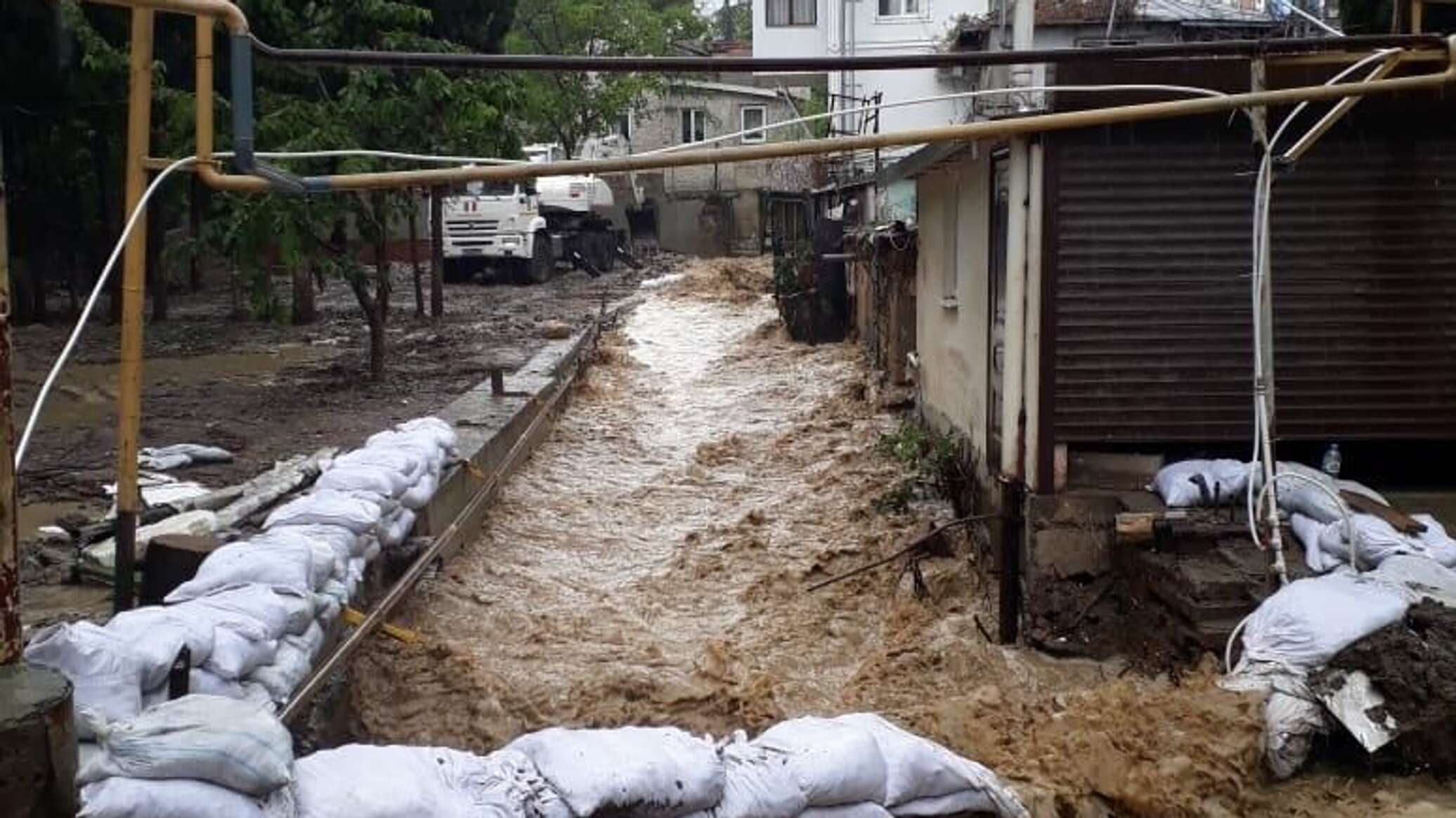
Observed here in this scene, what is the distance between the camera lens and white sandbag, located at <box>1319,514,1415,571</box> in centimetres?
634

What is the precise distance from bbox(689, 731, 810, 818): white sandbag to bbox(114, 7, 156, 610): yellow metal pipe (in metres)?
2.55

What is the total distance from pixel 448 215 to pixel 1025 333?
2545cm

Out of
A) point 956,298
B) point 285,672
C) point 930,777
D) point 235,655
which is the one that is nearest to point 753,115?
point 956,298

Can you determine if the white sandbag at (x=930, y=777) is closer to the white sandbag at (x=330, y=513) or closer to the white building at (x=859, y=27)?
the white sandbag at (x=330, y=513)

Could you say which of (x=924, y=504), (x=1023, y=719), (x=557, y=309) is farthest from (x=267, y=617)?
(x=557, y=309)

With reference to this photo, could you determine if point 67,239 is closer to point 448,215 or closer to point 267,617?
point 448,215

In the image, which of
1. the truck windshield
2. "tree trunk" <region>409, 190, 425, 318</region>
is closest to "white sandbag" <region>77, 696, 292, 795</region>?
"tree trunk" <region>409, 190, 425, 318</region>

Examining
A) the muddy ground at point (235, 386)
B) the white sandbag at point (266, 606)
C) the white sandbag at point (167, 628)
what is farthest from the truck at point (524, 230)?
the white sandbag at point (167, 628)

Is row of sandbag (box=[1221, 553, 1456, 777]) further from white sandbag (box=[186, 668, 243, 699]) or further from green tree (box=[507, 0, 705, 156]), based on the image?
green tree (box=[507, 0, 705, 156])

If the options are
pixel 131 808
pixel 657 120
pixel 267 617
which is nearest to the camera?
pixel 131 808

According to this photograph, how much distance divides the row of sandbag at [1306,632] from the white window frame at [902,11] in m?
33.8

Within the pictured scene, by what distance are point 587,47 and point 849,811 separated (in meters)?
46.6

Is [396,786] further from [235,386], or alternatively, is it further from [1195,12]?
[1195,12]

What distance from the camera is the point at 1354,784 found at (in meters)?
A: 5.43
